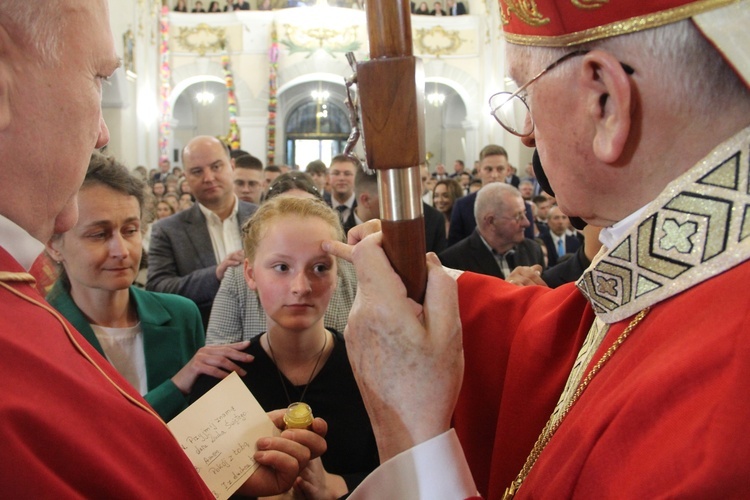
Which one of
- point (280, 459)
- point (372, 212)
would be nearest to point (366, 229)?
point (280, 459)

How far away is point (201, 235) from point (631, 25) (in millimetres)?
2921

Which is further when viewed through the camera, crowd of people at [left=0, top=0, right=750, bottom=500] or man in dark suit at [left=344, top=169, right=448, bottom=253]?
man in dark suit at [left=344, top=169, right=448, bottom=253]

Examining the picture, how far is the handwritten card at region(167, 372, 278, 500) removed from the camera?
4.09 feet

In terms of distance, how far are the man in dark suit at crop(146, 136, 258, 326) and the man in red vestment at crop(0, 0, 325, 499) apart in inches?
78.4

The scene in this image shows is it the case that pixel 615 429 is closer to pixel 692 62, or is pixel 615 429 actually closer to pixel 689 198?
pixel 689 198

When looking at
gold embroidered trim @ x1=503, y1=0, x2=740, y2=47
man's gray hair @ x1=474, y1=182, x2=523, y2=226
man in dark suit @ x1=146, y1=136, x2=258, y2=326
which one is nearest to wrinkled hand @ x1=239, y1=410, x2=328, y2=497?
gold embroidered trim @ x1=503, y1=0, x2=740, y2=47

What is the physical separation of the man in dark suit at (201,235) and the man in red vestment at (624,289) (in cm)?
200

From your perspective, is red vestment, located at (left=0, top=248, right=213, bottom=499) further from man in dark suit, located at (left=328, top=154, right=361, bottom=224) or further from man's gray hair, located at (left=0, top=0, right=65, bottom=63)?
man in dark suit, located at (left=328, top=154, right=361, bottom=224)

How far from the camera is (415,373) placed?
1.01 m

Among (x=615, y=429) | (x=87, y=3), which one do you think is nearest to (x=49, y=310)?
(x=87, y=3)

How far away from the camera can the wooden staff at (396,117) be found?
961mm

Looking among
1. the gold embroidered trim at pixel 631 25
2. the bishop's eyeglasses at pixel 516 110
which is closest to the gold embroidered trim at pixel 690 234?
the gold embroidered trim at pixel 631 25

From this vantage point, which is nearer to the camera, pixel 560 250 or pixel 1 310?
pixel 1 310

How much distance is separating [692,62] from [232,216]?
3.15 m
